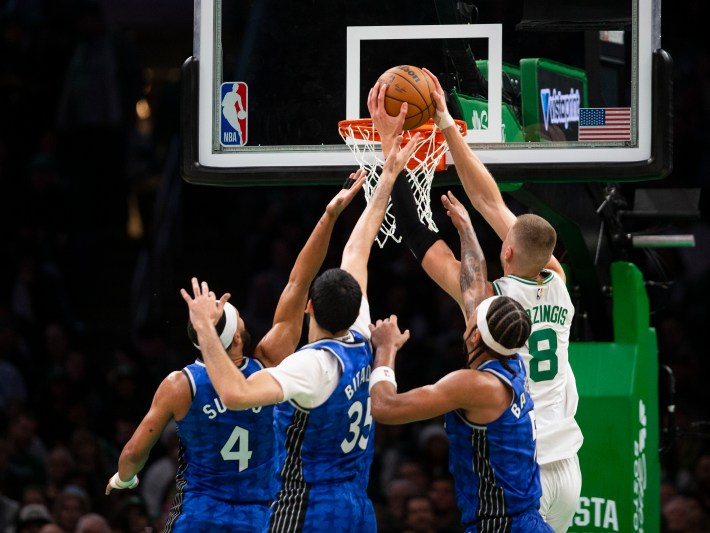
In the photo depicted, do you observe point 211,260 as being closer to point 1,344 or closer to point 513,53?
point 1,344

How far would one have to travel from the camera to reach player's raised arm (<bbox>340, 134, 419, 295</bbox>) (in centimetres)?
609

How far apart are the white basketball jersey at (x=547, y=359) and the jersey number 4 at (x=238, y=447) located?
4.35 ft

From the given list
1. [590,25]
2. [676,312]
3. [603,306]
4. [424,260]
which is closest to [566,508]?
[424,260]

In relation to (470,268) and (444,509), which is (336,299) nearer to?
(470,268)

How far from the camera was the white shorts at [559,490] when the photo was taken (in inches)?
247

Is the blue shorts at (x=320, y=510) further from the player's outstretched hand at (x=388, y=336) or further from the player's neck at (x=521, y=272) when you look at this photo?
the player's neck at (x=521, y=272)

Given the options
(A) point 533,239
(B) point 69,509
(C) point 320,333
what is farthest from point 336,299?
(B) point 69,509

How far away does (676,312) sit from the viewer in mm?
12070

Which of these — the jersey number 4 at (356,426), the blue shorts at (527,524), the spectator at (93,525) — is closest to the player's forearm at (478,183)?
the jersey number 4 at (356,426)

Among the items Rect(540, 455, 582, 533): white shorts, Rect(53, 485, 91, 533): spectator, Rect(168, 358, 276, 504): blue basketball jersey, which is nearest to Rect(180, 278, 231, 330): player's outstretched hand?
Rect(168, 358, 276, 504): blue basketball jersey

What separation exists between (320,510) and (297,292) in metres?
1.22

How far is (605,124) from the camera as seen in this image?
673cm

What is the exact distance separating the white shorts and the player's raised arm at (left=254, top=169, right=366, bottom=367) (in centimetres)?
134

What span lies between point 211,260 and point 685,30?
5136 mm
